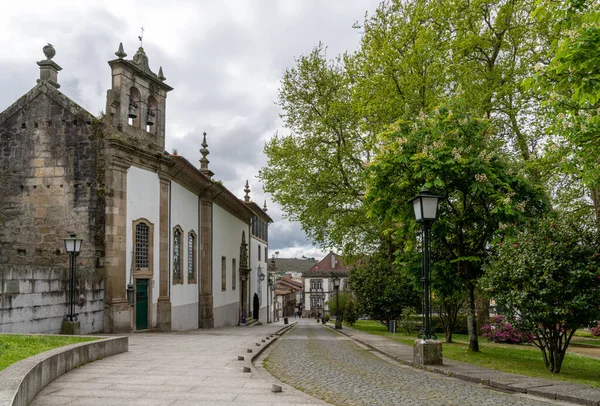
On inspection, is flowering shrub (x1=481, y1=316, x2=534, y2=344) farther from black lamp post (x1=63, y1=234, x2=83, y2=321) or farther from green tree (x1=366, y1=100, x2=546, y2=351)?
black lamp post (x1=63, y1=234, x2=83, y2=321)

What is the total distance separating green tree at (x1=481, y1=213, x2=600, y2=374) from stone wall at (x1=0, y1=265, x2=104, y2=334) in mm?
12359

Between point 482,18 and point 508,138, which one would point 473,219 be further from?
point 482,18

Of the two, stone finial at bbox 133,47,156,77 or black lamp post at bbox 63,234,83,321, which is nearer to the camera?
black lamp post at bbox 63,234,83,321

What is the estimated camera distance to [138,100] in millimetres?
22453

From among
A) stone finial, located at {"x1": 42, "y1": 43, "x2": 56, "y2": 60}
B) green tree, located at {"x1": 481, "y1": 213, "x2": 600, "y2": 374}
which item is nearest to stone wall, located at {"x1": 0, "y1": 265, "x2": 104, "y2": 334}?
stone finial, located at {"x1": 42, "y1": 43, "x2": 56, "y2": 60}

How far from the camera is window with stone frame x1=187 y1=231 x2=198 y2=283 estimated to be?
2745cm

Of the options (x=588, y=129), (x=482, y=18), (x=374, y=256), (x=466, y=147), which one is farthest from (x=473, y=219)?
(x=374, y=256)

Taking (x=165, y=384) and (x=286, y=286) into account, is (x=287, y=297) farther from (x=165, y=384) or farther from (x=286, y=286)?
(x=165, y=384)

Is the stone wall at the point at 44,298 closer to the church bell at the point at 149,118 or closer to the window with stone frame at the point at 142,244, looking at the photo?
the window with stone frame at the point at 142,244

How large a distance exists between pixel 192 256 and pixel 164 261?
4.87 m

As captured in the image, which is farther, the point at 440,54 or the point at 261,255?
the point at 261,255

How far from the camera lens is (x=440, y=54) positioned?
23.1 meters

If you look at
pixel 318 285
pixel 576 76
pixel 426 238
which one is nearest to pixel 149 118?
pixel 426 238

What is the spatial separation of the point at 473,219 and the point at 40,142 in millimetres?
15925
